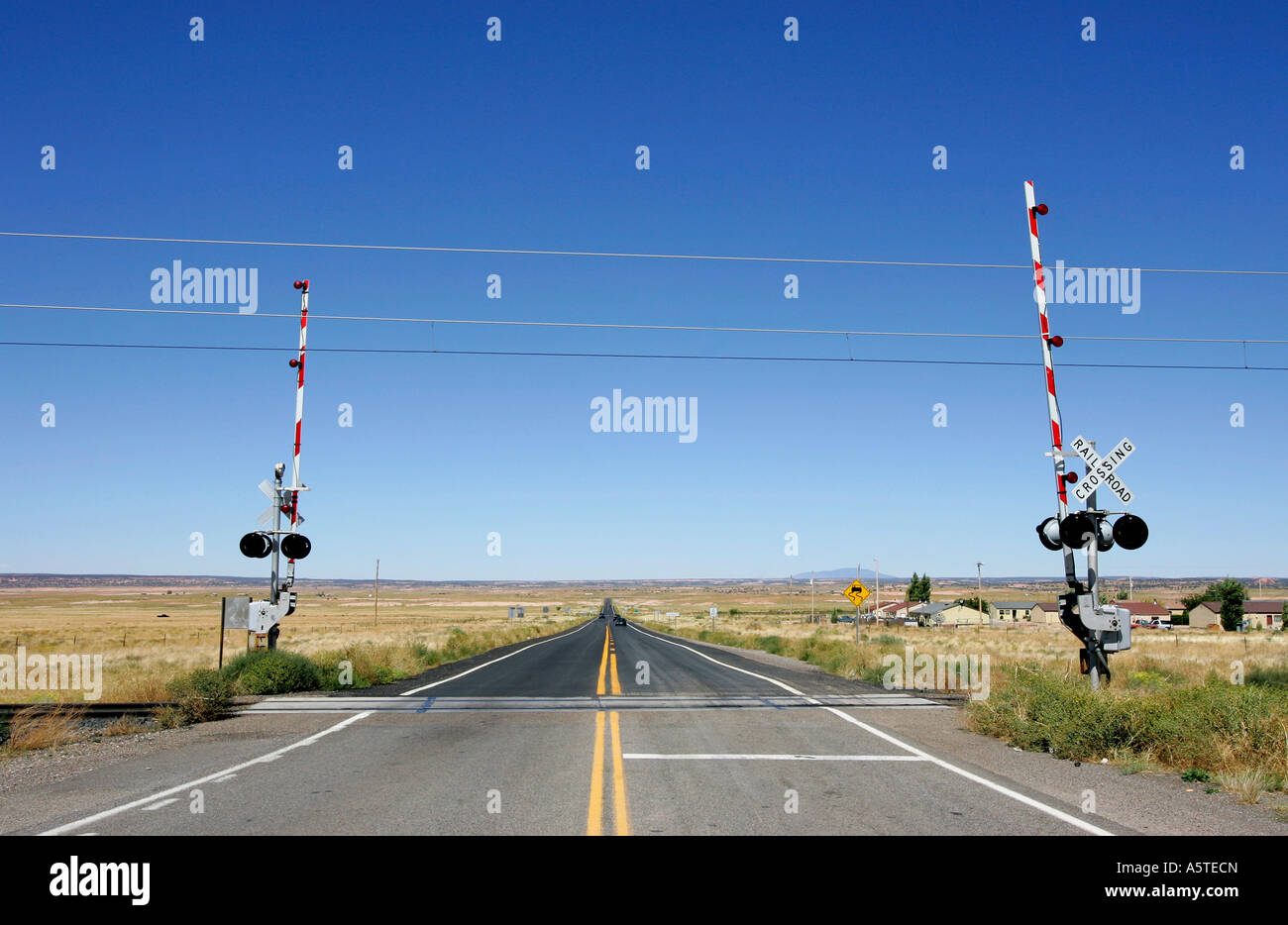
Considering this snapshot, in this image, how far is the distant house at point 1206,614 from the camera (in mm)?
106625

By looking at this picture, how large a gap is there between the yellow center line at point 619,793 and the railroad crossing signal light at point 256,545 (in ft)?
32.1

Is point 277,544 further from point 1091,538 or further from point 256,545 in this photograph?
point 1091,538

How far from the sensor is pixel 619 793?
8.66m

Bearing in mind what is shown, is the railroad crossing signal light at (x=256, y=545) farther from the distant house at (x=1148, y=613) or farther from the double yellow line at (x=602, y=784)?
the distant house at (x=1148, y=613)

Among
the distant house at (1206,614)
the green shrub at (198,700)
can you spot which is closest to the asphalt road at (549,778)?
the green shrub at (198,700)

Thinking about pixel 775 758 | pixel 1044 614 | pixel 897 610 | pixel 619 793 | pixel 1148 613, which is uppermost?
pixel 619 793

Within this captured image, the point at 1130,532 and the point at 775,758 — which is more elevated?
the point at 1130,532

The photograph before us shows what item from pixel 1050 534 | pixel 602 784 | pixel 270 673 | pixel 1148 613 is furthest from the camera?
pixel 1148 613

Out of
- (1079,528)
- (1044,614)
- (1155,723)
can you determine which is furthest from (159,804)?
(1044,614)

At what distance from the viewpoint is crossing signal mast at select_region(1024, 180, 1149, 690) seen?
13164 millimetres

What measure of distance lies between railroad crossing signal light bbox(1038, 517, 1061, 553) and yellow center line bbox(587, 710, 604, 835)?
7463mm

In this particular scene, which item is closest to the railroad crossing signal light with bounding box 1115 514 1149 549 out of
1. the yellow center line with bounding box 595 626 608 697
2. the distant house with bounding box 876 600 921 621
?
the yellow center line with bounding box 595 626 608 697

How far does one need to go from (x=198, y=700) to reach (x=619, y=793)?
370 inches
